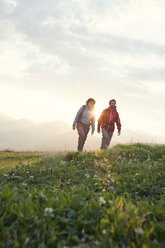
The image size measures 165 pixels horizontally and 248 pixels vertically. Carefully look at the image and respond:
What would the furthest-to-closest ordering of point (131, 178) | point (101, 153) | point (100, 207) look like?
1. point (101, 153)
2. point (131, 178)
3. point (100, 207)

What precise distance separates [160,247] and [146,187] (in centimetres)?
307

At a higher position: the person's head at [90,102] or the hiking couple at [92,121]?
the person's head at [90,102]

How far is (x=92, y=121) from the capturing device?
13594 mm

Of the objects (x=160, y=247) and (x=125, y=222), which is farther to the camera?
(x=125, y=222)

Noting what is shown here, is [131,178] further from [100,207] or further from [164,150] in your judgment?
[164,150]

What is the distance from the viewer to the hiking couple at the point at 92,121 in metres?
13.0

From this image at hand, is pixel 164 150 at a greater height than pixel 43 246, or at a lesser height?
greater

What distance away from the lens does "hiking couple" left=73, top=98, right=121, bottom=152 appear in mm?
13016

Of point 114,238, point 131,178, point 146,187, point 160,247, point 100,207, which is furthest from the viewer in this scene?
point 131,178

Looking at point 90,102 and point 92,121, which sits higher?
point 90,102

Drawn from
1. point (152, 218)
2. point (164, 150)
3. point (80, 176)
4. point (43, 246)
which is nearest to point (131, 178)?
point (80, 176)

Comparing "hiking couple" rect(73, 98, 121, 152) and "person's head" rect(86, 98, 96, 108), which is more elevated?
"person's head" rect(86, 98, 96, 108)

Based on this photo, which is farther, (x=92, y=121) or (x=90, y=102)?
(x=92, y=121)

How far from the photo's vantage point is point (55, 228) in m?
3.00
